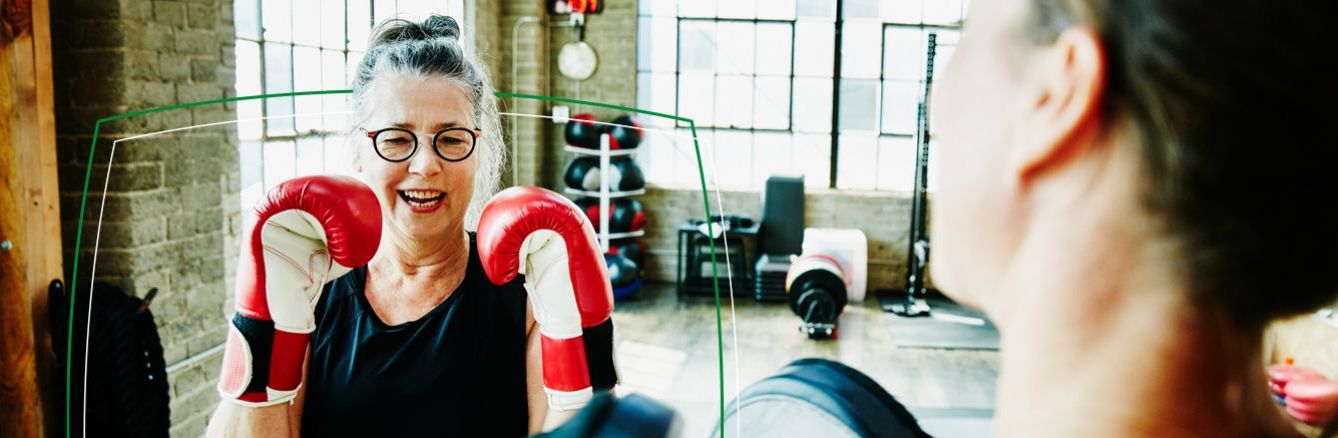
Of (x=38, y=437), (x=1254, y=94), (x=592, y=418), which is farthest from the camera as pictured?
(x=38, y=437)

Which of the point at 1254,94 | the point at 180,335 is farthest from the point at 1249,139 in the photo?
the point at 180,335

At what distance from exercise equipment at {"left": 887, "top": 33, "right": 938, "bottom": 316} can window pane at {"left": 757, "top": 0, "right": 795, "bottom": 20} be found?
3.94 feet

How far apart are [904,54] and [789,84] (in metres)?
0.93

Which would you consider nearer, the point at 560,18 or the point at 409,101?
the point at 409,101

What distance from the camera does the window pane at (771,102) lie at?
7.36 m

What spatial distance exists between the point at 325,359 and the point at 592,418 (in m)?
0.74

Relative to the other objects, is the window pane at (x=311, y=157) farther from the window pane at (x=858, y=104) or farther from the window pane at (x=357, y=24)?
the window pane at (x=858, y=104)

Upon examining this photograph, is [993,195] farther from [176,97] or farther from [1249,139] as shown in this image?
[176,97]

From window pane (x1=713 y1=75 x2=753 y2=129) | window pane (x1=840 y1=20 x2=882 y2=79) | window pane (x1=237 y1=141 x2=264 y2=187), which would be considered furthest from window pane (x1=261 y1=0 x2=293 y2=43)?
window pane (x1=840 y1=20 x2=882 y2=79)

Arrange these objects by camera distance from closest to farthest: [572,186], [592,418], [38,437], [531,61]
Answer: [592,418] → [38,437] → [572,186] → [531,61]

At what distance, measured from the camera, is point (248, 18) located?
352cm

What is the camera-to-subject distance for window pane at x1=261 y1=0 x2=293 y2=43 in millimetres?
3631

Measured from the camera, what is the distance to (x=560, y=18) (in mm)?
7273

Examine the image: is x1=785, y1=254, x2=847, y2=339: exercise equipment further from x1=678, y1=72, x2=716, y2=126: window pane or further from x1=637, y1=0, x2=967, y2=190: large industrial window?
x1=678, y1=72, x2=716, y2=126: window pane
